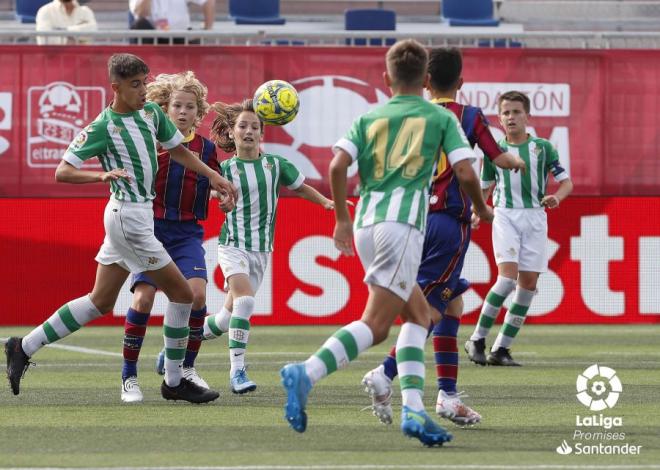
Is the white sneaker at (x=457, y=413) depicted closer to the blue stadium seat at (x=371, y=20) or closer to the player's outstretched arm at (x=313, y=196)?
the player's outstretched arm at (x=313, y=196)

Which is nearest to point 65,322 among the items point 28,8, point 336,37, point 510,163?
point 510,163

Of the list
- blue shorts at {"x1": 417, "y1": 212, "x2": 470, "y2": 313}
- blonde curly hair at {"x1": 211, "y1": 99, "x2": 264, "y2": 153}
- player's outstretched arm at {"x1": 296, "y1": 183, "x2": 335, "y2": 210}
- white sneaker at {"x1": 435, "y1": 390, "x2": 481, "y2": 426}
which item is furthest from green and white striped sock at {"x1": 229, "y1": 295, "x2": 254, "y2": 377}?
white sneaker at {"x1": 435, "y1": 390, "x2": 481, "y2": 426}

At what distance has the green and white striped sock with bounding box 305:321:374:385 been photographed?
20.3 ft


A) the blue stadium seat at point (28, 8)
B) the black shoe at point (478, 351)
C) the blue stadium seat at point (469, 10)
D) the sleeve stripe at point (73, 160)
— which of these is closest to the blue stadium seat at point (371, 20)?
the blue stadium seat at point (469, 10)

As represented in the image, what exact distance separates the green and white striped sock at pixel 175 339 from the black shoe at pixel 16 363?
2.63 feet

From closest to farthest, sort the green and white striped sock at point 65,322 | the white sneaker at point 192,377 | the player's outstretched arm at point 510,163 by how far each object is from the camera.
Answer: the player's outstretched arm at point 510,163, the green and white striped sock at point 65,322, the white sneaker at point 192,377

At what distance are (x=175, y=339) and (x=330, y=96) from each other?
21.0 ft

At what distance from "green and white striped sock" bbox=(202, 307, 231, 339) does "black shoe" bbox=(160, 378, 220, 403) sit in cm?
137

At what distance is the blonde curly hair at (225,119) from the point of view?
9.18 meters

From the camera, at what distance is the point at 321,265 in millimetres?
14445

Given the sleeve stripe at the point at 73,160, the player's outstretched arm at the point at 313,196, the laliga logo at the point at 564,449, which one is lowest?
the laliga logo at the point at 564,449

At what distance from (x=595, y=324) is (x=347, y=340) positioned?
8806 mm

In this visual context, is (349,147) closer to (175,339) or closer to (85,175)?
(85,175)

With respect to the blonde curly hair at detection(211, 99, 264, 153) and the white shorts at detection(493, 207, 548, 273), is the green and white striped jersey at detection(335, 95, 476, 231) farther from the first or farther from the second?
the white shorts at detection(493, 207, 548, 273)
